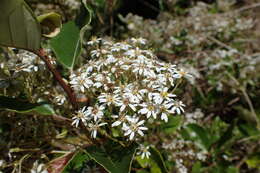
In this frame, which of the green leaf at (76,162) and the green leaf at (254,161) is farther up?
the green leaf at (76,162)

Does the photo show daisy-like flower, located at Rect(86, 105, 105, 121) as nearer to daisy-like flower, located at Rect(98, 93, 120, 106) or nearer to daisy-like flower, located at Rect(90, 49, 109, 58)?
daisy-like flower, located at Rect(98, 93, 120, 106)

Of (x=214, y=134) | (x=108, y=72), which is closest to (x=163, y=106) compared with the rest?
(x=108, y=72)

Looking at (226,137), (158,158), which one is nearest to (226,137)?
(226,137)

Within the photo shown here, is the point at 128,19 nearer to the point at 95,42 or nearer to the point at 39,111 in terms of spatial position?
the point at 95,42

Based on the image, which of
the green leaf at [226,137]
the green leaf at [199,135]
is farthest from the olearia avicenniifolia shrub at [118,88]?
the green leaf at [226,137]

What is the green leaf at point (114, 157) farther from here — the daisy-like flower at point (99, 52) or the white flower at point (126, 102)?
the daisy-like flower at point (99, 52)
